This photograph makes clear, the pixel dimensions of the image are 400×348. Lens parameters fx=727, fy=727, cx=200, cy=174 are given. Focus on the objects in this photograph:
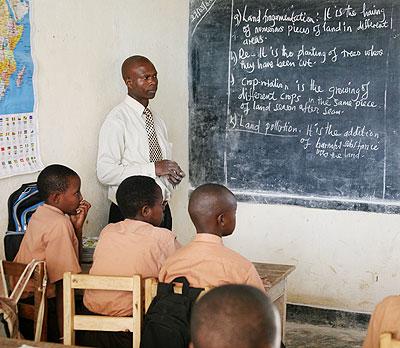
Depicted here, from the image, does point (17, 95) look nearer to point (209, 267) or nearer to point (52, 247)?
point (52, 247)

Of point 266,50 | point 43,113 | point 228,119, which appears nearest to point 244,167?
point 228,119

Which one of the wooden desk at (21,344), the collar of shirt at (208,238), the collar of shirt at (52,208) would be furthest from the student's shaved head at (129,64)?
the wooden desk at (21,344)

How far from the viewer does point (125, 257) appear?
2812 mm

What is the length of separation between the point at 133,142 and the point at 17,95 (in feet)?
2.68

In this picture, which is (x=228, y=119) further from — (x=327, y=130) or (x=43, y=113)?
(x=43, y=113)

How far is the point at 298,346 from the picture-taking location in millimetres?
4355

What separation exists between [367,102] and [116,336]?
2486mm

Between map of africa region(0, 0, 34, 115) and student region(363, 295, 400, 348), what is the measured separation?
208 centimetres

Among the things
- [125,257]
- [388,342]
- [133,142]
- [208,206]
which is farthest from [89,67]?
[388,342]

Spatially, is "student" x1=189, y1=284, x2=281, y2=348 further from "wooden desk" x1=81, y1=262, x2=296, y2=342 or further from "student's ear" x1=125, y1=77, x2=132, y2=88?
"student's ear" x1=125, y1=77, x2=132, y2=88

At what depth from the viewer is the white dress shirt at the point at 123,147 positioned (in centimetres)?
406

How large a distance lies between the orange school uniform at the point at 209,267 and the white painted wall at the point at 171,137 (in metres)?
1.30

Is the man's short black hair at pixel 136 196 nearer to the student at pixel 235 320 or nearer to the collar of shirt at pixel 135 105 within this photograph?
the collar of shirt at pixel 135 105

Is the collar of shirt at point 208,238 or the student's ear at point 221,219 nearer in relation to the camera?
the collar of shirt at point 208,238
